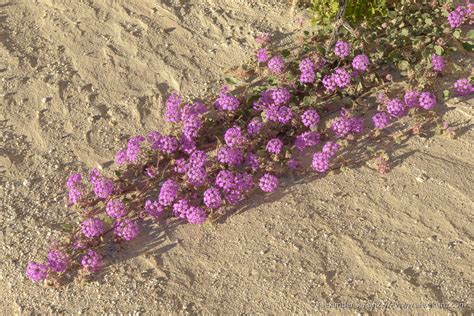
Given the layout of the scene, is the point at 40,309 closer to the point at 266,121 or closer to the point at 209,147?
the point at 209,147

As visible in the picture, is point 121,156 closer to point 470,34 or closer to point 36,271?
point 36,271

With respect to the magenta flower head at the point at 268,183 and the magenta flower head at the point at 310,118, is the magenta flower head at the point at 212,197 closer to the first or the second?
the magenta flower head at the point at 268,183

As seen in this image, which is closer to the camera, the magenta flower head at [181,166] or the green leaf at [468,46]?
the magenta flower head at [181,166]

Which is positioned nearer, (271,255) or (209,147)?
(271,255)

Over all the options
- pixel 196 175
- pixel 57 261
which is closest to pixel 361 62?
pixel 196 175

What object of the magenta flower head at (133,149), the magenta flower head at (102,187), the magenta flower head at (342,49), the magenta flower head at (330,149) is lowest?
the magenta flower head at (102,187)

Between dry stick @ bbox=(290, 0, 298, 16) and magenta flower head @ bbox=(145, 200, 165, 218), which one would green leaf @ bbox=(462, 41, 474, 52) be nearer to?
dry stick @ bbox=(290, 0, 298, 16)

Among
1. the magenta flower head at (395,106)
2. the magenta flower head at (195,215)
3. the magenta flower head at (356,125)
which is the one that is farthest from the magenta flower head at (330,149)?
the magenta flower head at (195,215)

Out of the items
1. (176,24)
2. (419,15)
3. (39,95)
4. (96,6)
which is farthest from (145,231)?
→ (419,15)
